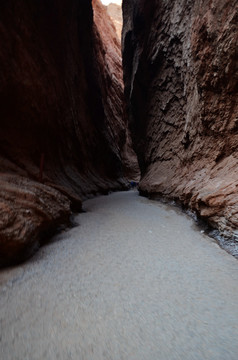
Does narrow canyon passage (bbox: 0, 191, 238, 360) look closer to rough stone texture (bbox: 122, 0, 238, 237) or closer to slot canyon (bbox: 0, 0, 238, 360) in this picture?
slot canyon (bbox: 0, 0, 238, 360)

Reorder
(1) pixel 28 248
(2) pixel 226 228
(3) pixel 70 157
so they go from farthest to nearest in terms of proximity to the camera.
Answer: (3) pixel 70 157 < (2) pixel 226 228 < (1) pixel 28 248

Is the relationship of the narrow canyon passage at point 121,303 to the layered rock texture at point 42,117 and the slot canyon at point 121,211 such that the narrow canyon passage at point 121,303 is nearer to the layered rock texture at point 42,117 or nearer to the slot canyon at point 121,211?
the slot canyon at point 121,211

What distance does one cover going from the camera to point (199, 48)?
4066mm

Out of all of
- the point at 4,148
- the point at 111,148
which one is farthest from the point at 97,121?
the point at 4,148

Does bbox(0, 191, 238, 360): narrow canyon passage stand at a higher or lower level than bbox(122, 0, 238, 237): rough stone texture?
lower

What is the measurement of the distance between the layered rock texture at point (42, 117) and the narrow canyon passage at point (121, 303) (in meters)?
0.51

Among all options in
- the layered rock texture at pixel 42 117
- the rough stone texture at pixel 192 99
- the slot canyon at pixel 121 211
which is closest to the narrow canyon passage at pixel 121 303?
the slot canyon at pixel 121 211

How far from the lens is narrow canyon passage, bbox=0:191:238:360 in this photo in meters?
1.02

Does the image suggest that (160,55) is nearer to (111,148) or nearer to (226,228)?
(111,148)

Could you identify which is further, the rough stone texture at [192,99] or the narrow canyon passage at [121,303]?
the rough stone texture at [192,99]

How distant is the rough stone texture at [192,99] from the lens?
10.1 ft


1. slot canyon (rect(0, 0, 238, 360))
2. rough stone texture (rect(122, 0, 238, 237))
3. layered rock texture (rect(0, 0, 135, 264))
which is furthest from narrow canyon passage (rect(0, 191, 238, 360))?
rough stone texture (rect(122, 0, 238, 237))

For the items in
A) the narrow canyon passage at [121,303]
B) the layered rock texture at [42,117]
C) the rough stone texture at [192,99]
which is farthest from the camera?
the rough stone texture at [192,99]

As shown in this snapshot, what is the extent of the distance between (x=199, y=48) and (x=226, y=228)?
3722 millimetres
